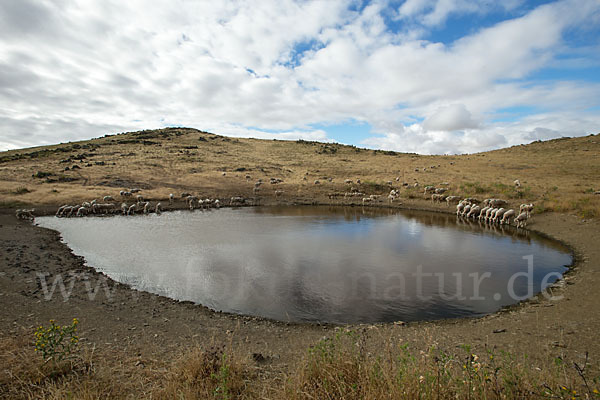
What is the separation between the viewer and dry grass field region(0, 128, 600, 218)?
92.1 feet

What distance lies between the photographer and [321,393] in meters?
3.66

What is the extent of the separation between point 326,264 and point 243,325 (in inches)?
219

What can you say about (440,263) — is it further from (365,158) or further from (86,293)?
(365,158)

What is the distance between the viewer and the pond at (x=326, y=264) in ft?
29.0

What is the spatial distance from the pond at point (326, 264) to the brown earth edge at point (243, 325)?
0.74m

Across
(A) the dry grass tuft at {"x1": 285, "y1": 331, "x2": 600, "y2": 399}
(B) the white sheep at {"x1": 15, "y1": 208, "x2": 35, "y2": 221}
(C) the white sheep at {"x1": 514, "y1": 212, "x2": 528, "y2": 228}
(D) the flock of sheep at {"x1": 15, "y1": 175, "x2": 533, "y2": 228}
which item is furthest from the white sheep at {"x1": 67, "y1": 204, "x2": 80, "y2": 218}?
(C) the white sheep at {"x1": 514, "y1": 212, "x2": 528, "y2": 228}

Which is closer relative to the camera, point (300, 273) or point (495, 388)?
point (495, 388)

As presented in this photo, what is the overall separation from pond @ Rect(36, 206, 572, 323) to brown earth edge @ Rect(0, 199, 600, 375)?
0.74 m

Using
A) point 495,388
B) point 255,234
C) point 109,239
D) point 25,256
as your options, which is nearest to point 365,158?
point 255,234

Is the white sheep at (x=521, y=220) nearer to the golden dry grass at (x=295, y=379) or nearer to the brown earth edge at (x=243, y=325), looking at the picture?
the brown earth edge at (x=243, y=325)

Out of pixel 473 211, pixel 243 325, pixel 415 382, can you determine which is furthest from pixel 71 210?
pixel 473 211

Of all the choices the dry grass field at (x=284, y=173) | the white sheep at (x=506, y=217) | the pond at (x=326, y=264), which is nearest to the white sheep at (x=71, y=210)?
the pond at (x=326, y=264)

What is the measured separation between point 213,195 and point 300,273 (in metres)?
24.5

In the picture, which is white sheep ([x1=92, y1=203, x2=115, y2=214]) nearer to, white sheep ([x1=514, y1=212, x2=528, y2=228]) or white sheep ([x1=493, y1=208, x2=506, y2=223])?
white sheep ([x1=493, y1=208, x2=506, y2=223])
